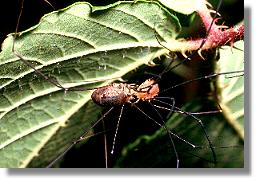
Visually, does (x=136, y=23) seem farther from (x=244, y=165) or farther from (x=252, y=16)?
(x=244, y=165)

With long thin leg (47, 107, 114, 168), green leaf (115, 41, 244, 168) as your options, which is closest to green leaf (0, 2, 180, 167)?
long thin leg (47, 107, 114, 168)

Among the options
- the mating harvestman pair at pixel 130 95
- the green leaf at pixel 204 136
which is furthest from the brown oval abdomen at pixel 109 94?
the green leaf at pixel 204 136

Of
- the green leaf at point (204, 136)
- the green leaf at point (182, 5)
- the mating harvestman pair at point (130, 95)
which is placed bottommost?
the green leaf at point (204, 136)

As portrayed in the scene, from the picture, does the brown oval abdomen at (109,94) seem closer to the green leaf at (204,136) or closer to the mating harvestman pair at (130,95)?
the mating harvestman pair at (130,95)

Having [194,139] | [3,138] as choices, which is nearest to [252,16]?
[194,139]

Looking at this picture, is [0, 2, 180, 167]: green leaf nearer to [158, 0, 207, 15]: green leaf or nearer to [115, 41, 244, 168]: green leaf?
[158, 0, 207, 15]: green leaf

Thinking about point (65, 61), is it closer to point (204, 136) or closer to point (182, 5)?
point (182, 5)
